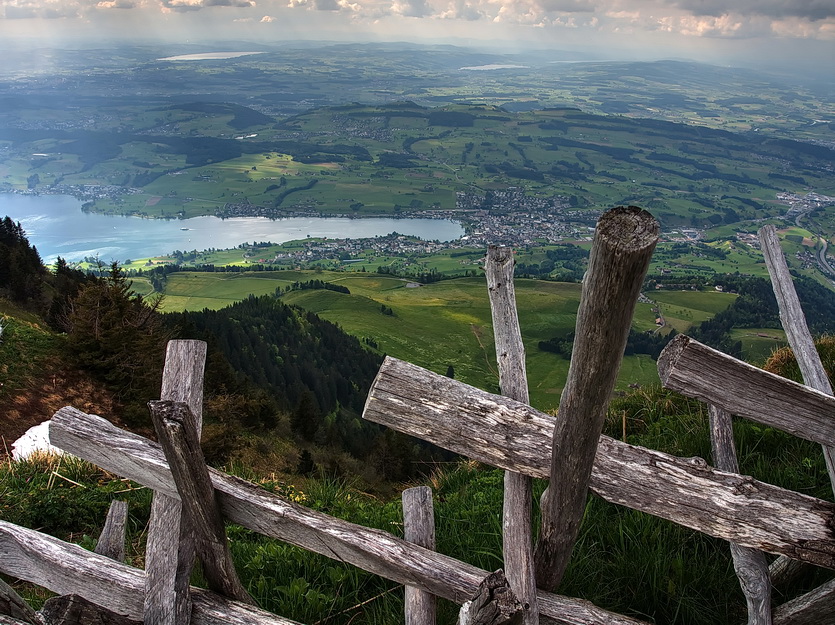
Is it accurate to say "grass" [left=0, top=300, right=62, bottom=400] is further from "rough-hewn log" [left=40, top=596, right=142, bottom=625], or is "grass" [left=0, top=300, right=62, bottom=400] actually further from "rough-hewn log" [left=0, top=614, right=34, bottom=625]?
"rough-hewn log" [left=40, top=596, right=142, bottom=625]

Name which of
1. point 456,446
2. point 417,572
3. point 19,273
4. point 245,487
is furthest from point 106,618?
point 19,273

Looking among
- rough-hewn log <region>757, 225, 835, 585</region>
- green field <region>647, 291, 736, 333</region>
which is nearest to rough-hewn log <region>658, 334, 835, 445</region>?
rough-hewn log <region>757, 225, 835, 585</region>

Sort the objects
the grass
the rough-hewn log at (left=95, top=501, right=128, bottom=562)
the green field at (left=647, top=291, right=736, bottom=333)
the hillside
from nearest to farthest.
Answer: the rough-hewn log at (left=95, top=501, right=128, bottom=562)
the hillside
the grass
the green field at (left=647, top=291, right=736, bottom=333)

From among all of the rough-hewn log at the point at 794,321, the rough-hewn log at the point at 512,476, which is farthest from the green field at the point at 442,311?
the rough-hewn log at the point at 512,476

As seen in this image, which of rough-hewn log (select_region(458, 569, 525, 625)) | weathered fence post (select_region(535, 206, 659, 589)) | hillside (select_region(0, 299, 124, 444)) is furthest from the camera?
hillside (select_region(0, 299, 124, 444))

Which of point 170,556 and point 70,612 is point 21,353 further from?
point 70,612

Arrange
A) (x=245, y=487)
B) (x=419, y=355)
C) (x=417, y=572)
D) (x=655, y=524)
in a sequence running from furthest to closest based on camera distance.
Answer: (x=419, y=355) < (x=655, y=524) < (x=245, y=487) < (x=417, y=572)

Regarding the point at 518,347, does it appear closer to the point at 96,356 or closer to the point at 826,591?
the point at 826,591
